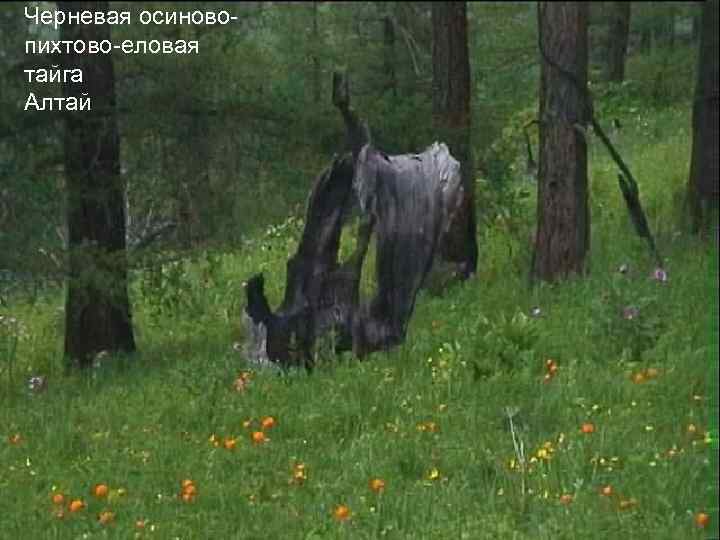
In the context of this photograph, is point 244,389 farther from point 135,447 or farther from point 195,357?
point 195,357

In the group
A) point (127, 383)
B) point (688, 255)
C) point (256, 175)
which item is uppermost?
point (256, 175)

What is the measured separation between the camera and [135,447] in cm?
753

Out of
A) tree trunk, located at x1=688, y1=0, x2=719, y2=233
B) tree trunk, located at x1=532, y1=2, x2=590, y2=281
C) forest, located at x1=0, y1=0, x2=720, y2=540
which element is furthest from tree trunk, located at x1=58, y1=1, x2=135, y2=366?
tree trunk, located at x1=688, y1=0, x2=719, y2=233

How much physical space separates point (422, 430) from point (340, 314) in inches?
103

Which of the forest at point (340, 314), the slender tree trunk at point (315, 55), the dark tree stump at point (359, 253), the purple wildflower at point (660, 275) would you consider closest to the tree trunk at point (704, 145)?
the forest at point (340, 314)

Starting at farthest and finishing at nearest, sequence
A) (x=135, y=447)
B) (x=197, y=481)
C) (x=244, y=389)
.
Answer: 1. (x=244, y=389)
2. (x=135, y=447)
3. (x=197, y=481)

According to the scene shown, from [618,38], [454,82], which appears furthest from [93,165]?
[618,38]

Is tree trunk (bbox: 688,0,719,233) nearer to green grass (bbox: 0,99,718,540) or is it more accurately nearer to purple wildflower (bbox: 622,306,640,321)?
green grass (bbox: 0,99,718,540)

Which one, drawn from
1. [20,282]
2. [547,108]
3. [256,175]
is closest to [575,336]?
[547,108]

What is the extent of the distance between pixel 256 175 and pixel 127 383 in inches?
104

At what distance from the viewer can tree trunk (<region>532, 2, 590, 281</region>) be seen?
11.2 meters

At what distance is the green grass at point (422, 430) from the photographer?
6.02 metres

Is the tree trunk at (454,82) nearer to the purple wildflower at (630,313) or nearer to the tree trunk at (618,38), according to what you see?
the purple wildflower at (630,313)

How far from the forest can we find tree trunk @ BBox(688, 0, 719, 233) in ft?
0.12
